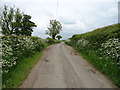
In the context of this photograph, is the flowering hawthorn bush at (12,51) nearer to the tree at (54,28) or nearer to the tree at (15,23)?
the tree at (15,23)

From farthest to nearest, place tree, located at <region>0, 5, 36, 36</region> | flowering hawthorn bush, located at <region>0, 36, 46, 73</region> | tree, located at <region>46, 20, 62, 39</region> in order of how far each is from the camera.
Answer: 1. tree, located at <region>46, 20, 62, 39</region>
2. tree, located at <region>0, 5, 36, 36</region>
3. flowering hawthorn bush, located at <region>0, 36, 46, 73</region>

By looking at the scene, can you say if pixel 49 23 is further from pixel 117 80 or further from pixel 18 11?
pixel 117 80

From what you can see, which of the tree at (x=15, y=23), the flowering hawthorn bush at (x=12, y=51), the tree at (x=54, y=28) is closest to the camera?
the flowering hawthorn bush at (x=12, y=51)

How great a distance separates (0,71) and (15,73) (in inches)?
36.4

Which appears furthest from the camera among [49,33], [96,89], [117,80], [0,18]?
[49,33]

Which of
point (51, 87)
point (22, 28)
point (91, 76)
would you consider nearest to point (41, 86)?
point (51, 87)

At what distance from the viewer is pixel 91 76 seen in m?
6.82

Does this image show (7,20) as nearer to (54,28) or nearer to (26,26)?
(26,26)

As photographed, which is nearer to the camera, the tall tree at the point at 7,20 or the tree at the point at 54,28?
the tall tree at the point at 7,20

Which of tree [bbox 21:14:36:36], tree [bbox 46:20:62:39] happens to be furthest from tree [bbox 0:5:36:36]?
tree [bbox 46:20:62:39]

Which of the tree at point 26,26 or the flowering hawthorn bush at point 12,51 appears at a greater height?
the tree at point 26,26

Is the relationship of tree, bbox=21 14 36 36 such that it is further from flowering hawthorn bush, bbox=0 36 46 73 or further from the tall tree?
flowering hawthorn bush, bbox=0 36 46 73

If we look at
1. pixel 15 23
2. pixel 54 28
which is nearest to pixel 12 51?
pixel 15 23

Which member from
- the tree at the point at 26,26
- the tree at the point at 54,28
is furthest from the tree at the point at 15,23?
the tree at the point at 54,28
